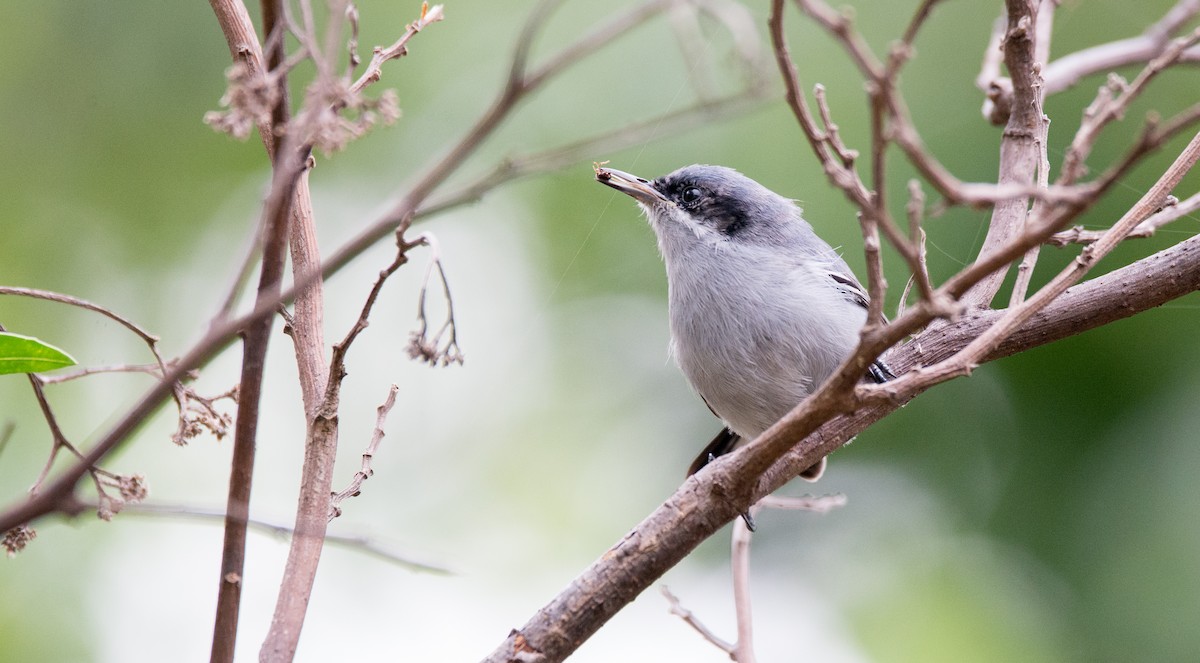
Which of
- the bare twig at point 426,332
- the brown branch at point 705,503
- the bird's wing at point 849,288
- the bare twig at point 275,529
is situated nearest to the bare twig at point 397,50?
the bare twig at point 426,332

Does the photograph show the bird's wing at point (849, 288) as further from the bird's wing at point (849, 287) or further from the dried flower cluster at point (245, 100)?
the dried flower cluster at point (245, 100)

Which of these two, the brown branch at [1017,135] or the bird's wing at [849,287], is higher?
the bird's wing at [849,287]

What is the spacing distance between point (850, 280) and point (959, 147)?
1.95 metres

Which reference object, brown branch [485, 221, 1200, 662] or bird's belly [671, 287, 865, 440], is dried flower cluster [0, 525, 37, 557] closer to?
brown branch [485, 221, 1200, 662]

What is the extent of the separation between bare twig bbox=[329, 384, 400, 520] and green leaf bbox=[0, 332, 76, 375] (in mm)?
532

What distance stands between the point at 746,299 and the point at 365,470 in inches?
68.8

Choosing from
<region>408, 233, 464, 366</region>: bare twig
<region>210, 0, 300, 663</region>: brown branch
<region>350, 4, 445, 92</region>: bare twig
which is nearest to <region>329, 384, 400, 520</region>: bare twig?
<region>408, 233, 464, 366</region>: bare twig

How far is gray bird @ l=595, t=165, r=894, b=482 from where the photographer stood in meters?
3.37

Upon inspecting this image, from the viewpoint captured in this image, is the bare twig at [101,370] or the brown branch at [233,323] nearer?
the brown branch at [233,323]

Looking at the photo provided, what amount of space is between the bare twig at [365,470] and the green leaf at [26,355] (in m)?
0.53

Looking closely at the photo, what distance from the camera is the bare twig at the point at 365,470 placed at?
1966 mm

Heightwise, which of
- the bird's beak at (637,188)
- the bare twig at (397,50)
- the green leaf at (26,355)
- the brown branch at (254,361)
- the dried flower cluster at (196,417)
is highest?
the bird's beak at (637,188)

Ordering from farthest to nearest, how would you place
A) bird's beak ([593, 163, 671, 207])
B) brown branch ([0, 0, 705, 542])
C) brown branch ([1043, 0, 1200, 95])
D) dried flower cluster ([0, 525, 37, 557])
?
1. bird's beak ([593, 163, 671, 207])
2. brown branch ([1043, 0, 1200, 95])
3. dried flower cluster ([0, 525, 37, 557])
4. brown branch ([0, 0, 705, 542])

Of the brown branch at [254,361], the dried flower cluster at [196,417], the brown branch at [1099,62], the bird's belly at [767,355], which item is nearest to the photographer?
the brown branch at [254,361]
